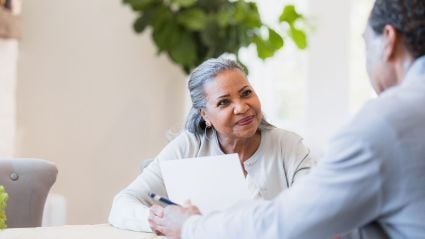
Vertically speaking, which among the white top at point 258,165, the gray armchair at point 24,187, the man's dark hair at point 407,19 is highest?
the man's dark hair at point 407,19

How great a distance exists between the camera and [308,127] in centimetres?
463

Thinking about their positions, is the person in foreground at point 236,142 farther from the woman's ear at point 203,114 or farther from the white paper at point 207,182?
the white paper at point 207,182

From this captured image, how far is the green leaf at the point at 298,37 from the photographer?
13.4 ft

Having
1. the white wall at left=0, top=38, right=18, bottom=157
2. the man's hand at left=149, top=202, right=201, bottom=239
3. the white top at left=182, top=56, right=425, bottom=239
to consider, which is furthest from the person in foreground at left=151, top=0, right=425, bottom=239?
the white wall at left=0, top=38, right=18, bottom=157

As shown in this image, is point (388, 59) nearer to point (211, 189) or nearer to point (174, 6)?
point (211, 189)

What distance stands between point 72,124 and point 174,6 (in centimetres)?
98

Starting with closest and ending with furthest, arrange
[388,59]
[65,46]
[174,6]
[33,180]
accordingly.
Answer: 1. [388,59]
2. [33,180]
3. [65,46]
4. [174,6]

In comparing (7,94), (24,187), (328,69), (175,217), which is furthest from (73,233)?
(328,69)

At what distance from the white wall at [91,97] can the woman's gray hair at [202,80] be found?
1774 millimetres

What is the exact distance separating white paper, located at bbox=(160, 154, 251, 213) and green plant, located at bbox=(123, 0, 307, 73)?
2.29 meters

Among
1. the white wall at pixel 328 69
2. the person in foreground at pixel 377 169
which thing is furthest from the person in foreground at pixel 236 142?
the white wall at pixel 328 69

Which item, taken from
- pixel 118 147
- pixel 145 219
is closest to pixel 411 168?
pixel 145 219

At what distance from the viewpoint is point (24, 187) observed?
2213 millimetres

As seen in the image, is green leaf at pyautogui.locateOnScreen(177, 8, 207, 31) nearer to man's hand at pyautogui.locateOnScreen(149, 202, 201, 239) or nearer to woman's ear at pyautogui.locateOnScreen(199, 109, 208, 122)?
woman's ear at pyautogui.locateOnScreen(199, 109, 208, 122)
